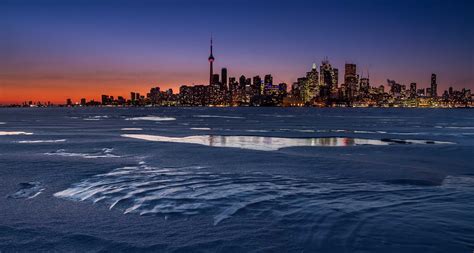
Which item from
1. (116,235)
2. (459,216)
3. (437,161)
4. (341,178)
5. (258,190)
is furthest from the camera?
(437,161)

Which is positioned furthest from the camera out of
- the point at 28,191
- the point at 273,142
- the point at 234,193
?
the point at 273,142

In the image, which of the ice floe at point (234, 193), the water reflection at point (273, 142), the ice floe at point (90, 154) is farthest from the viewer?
the water reflection at point (273, 142)

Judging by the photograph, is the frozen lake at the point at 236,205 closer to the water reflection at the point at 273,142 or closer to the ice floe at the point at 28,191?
the ice floe at the point at 28,191

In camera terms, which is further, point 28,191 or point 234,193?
point 28,191

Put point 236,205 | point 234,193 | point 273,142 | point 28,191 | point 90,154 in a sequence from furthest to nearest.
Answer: point 273,142 → point 90,154 → point 28,191 → point 234,193 → point 236,205

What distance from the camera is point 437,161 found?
19.3m

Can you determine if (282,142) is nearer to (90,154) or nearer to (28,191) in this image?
(90,154)

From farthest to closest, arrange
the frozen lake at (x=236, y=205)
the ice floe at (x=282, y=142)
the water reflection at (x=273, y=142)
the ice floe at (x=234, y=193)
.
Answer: the ice floe at (x=282, y=142) → the water reflection at (x=273, y=142) → the ice floe at (x=234, y=193) → the frozen lake at (x=236, y=205)

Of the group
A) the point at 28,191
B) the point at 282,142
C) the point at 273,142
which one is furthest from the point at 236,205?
the point at 282,142

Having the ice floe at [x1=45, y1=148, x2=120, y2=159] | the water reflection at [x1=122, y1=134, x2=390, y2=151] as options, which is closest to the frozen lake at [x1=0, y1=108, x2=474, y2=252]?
the ice floe at [x1=45, y1=148, x2=120, y2=159]

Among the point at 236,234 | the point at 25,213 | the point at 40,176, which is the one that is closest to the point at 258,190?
the point at 236,234

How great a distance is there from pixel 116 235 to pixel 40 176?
8.02 m

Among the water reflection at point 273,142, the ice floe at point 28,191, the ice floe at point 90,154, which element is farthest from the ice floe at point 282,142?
the ice floe at point 28,191

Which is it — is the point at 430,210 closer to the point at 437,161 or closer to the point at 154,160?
the point at 437,161
